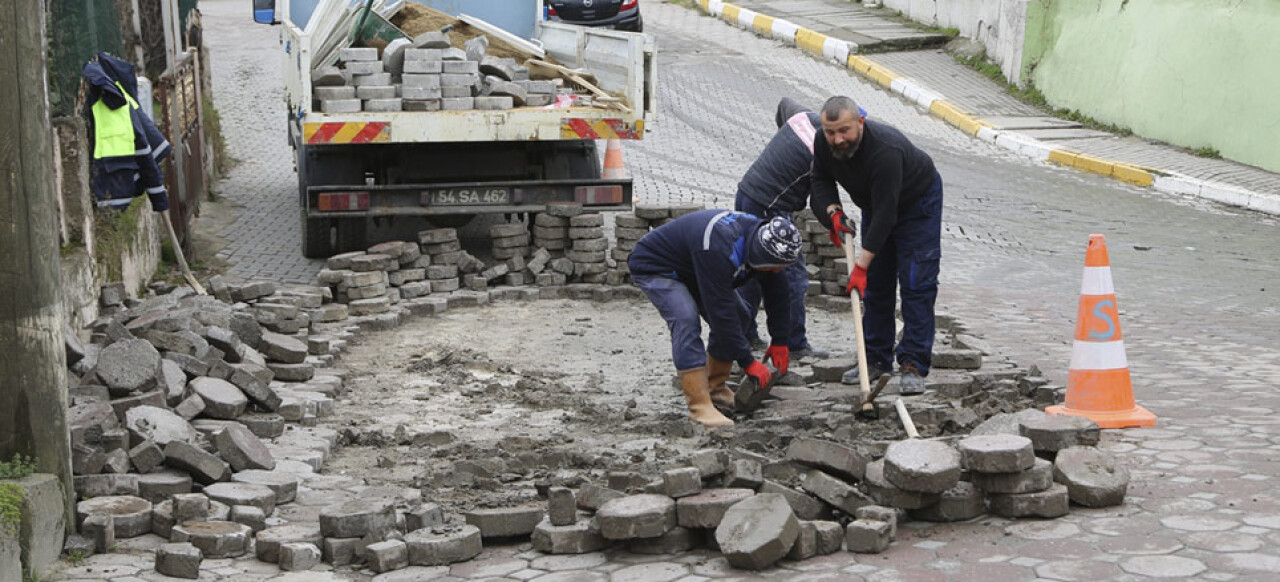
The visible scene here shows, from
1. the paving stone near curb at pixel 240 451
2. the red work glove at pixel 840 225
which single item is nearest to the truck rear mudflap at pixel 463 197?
the red work glove at pixel 840 225

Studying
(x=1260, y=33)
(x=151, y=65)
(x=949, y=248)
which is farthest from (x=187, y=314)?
(x=1260, y=33)

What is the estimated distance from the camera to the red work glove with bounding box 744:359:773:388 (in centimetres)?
650

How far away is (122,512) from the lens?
16.9 ft

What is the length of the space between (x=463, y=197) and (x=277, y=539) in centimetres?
498

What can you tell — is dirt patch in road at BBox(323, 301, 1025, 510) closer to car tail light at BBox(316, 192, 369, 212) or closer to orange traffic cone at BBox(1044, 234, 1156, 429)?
orange traffic cone at BBox(1044, 234, 1156, 429)

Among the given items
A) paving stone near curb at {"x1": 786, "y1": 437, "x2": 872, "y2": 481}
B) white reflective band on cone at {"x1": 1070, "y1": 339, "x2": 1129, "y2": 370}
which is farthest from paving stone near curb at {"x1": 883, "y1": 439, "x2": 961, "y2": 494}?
white reflective band on cone at {"x1": 1070, "y1": 339, "x2": 1129, "y2": 370}

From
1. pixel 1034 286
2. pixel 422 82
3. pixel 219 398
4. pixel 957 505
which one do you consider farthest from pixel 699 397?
pixel 1034 286

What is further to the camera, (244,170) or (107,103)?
(244,170)

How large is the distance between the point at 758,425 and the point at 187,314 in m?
3.12

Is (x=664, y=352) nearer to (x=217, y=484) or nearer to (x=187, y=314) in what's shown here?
(x=187, y=314)

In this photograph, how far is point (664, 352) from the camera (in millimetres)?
8305

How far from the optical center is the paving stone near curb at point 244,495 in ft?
17.5

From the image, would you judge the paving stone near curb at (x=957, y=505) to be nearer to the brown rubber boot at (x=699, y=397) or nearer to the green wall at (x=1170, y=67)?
the brown rubber boot at (x=699, y=397)

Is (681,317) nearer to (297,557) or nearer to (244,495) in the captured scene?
(244,495)
